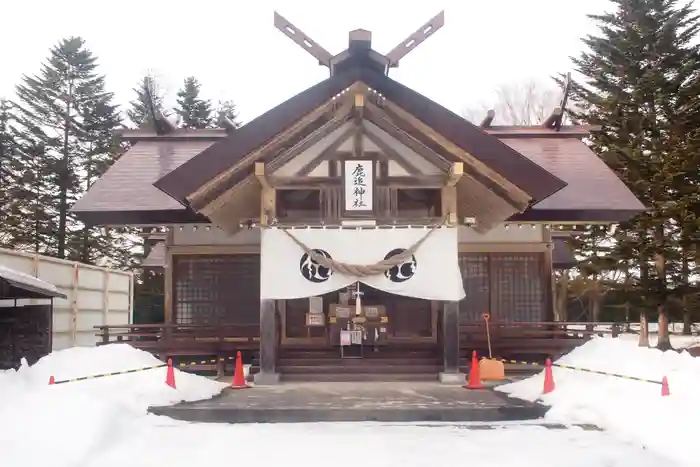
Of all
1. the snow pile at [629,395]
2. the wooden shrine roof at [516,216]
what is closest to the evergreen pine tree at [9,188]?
the wooden shrine roof at [516,216]

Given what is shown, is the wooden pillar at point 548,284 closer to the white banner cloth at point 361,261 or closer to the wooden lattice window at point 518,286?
the wooden lattice window at point 518,286

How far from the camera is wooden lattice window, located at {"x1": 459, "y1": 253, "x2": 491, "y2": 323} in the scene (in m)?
14.2

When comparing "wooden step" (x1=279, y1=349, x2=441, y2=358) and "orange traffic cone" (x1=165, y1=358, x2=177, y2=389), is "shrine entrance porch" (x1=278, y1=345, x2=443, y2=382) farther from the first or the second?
"orange traffic cone" (x1=165, y1=358, x2=177, y2=389)

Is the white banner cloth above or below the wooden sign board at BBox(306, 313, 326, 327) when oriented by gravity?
above

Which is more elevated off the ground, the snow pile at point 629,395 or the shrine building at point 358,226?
the shrine building at point 358,226

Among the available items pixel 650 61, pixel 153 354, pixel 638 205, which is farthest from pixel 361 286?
pixel 650 61

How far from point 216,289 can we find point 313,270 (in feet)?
13.9

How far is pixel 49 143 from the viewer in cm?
3606

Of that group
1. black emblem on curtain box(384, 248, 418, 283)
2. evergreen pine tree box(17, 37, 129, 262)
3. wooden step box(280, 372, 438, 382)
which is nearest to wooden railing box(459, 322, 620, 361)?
wooden step box(280, 372, 438, 382)

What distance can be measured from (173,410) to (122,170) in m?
8.58

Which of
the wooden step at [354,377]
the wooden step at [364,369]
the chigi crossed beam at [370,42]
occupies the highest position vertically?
the chigi crossed beam at [370,42]

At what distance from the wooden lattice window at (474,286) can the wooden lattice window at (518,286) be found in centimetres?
21

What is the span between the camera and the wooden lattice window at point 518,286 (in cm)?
1436

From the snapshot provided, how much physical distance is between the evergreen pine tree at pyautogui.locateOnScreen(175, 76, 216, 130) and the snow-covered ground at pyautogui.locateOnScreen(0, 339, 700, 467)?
119 ft
